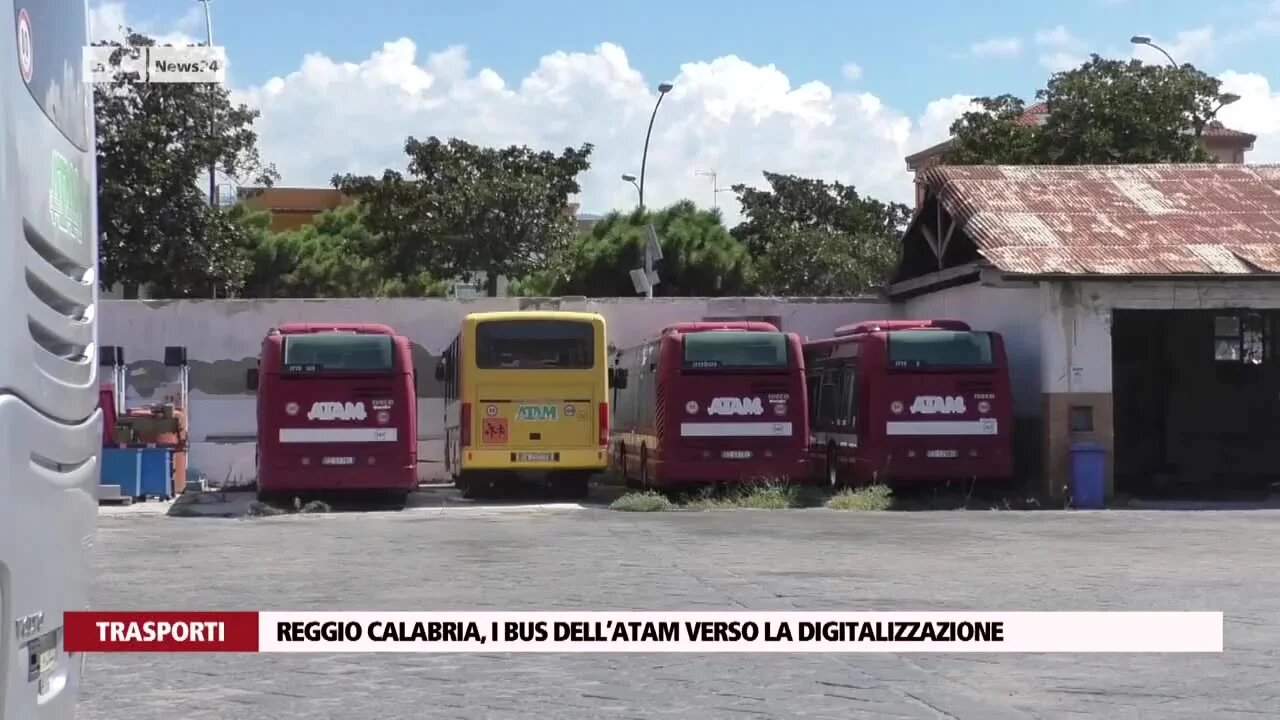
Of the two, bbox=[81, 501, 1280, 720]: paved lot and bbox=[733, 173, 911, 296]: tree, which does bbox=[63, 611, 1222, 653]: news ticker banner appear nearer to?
bbox=[81, 501, 1280, 720]: paved lot

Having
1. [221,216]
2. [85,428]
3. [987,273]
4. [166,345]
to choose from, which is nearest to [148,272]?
[221,216]

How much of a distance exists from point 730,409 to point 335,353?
19.9ft

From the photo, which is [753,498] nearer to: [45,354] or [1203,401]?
[1203,401]

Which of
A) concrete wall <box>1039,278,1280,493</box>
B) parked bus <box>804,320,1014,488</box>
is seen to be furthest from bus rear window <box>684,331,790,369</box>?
concrete wall <box>1039,278,1280,493</box>

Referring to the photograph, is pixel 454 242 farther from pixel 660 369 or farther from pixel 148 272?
pixel 660 369

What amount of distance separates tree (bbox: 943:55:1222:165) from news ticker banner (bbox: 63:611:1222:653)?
36.2 meters

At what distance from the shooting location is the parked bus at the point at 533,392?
2612cm

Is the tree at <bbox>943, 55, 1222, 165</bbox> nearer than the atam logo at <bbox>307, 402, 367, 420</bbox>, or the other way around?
the atam logo at <bbox>307, 402, 367, 420</bbox>

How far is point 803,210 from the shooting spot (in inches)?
2945

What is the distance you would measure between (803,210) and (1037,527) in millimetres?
54890

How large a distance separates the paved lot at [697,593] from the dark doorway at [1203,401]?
9.53 meters

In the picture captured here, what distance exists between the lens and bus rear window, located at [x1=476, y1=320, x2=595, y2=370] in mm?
26156

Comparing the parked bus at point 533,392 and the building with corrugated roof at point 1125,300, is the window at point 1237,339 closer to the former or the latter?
the building with corrugated roof at point 1125,300

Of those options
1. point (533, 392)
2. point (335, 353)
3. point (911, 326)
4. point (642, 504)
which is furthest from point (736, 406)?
point (335, 353)
